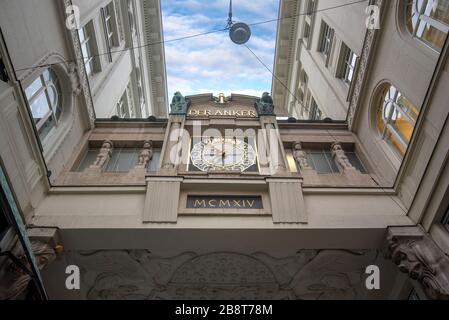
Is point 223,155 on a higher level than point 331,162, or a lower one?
higher

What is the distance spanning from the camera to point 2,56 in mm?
7785

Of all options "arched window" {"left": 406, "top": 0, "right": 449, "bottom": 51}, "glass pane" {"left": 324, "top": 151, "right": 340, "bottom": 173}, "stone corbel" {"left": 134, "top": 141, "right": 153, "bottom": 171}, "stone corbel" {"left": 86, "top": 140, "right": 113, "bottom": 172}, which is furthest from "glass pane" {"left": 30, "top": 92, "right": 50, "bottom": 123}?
"arched window" {"left": 406, "top": 0, "right": 449, "bottom": 51}

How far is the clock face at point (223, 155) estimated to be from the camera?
11359mm

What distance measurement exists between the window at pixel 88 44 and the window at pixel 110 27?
7.04 ft

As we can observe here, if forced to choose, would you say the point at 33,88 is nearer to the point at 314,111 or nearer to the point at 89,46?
the point at 89,46

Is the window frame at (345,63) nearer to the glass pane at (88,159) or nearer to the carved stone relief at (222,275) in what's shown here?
the carved stone relief at (222,275)

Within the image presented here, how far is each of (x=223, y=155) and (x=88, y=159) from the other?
5.01 meters

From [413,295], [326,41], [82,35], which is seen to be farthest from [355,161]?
[82,35]

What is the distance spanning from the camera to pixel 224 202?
31.0ft

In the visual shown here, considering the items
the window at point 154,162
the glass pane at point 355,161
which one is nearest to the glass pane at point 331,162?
the glass pane at point 355,161

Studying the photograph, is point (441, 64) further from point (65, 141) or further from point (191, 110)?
point (65, 141)

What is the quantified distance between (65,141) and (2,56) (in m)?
4.07

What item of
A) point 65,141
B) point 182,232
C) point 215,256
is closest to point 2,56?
point 65,141
